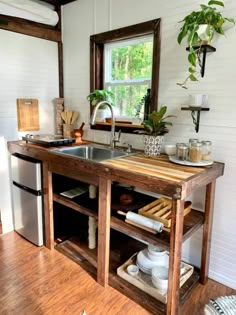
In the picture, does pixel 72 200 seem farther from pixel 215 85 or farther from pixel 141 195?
pixel 215 85

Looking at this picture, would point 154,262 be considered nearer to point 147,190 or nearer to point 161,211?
point 161,211

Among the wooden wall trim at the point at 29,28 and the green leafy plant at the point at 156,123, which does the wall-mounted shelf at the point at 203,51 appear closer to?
the green leafy plant at the point at 156,123

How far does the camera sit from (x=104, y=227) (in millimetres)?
1766

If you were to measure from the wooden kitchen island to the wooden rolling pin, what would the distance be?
5cm

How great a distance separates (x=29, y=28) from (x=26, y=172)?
141 cm

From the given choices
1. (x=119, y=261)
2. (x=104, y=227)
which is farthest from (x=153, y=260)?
(x=104, y=227)

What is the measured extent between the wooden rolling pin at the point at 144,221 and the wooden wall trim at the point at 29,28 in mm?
2000

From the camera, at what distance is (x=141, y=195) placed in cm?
215

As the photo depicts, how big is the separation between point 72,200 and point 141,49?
145 centimetres

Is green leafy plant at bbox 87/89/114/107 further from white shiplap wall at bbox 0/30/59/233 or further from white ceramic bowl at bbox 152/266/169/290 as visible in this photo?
white ceramic bowl at bbox 152/266/169/290

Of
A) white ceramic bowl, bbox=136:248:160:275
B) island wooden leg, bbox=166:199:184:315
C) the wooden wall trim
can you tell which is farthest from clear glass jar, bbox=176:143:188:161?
the wooden wall trim

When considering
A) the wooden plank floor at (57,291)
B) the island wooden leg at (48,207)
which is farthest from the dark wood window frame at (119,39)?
the wooden plank floor at (57,291)

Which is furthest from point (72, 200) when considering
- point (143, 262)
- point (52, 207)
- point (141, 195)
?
point (143, 262)

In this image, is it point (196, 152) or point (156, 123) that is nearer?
point (196, 152)
